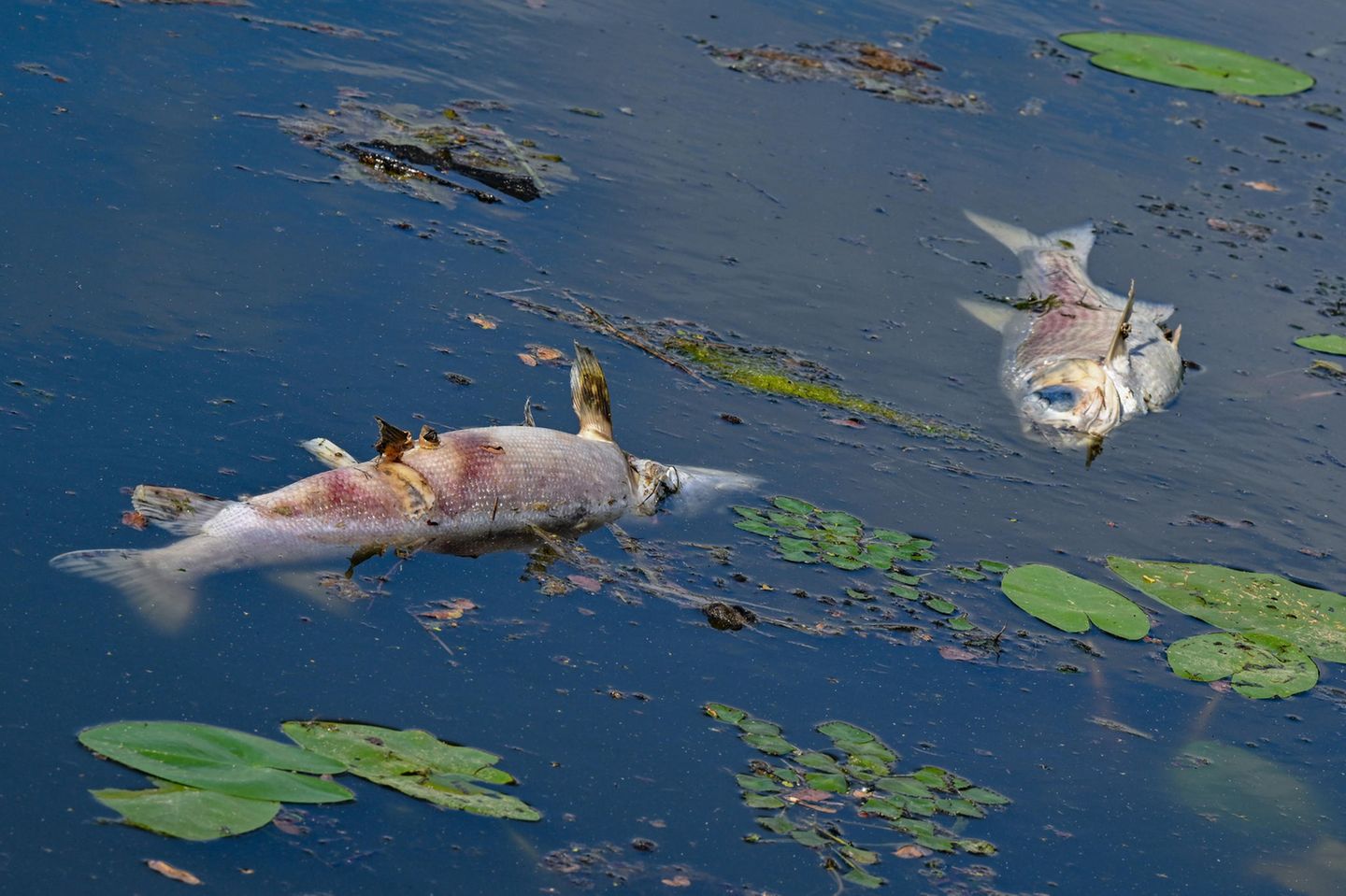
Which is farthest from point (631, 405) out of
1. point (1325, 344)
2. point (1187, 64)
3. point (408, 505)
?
point (1187, 64)

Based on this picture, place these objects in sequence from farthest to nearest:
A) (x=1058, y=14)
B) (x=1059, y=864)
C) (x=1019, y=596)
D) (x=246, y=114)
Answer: (x=1058, y=14)
(x=246, y=114)
(x=1019, y=596)
(x=1059, y=864)

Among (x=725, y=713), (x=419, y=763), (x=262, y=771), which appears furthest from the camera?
(x=725, y=713)

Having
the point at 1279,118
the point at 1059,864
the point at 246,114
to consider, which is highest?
the point at 1279,118

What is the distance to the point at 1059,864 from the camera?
4156mm

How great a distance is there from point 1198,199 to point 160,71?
6306 mm

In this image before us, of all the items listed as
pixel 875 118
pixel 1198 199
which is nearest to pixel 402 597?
A: pixel 875 118

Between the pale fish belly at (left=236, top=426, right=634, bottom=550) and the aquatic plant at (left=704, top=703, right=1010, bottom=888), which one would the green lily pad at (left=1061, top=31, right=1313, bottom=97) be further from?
the aquatic plant at (left=704, top=703, right=1010, bottom=888)

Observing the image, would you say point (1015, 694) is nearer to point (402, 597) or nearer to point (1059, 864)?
point (1059, 864)

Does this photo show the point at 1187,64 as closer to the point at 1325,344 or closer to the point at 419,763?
the point at 1325,344

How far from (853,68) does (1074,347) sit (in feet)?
11.5

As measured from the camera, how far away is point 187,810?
345 cm

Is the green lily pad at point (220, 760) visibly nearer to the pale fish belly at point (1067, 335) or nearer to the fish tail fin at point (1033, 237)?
the pale fish belly at point (1067, 335)

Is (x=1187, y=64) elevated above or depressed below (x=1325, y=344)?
above

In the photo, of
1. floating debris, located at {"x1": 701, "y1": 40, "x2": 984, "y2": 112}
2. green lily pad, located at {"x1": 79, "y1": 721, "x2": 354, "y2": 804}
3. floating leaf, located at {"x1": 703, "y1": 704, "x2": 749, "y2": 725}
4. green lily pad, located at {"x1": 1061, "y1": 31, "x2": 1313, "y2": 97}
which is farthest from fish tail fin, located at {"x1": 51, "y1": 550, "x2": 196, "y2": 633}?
green lily pad, located at {"x1": 1061, "y1": 31, "x2": 1313, "y2": 97}
